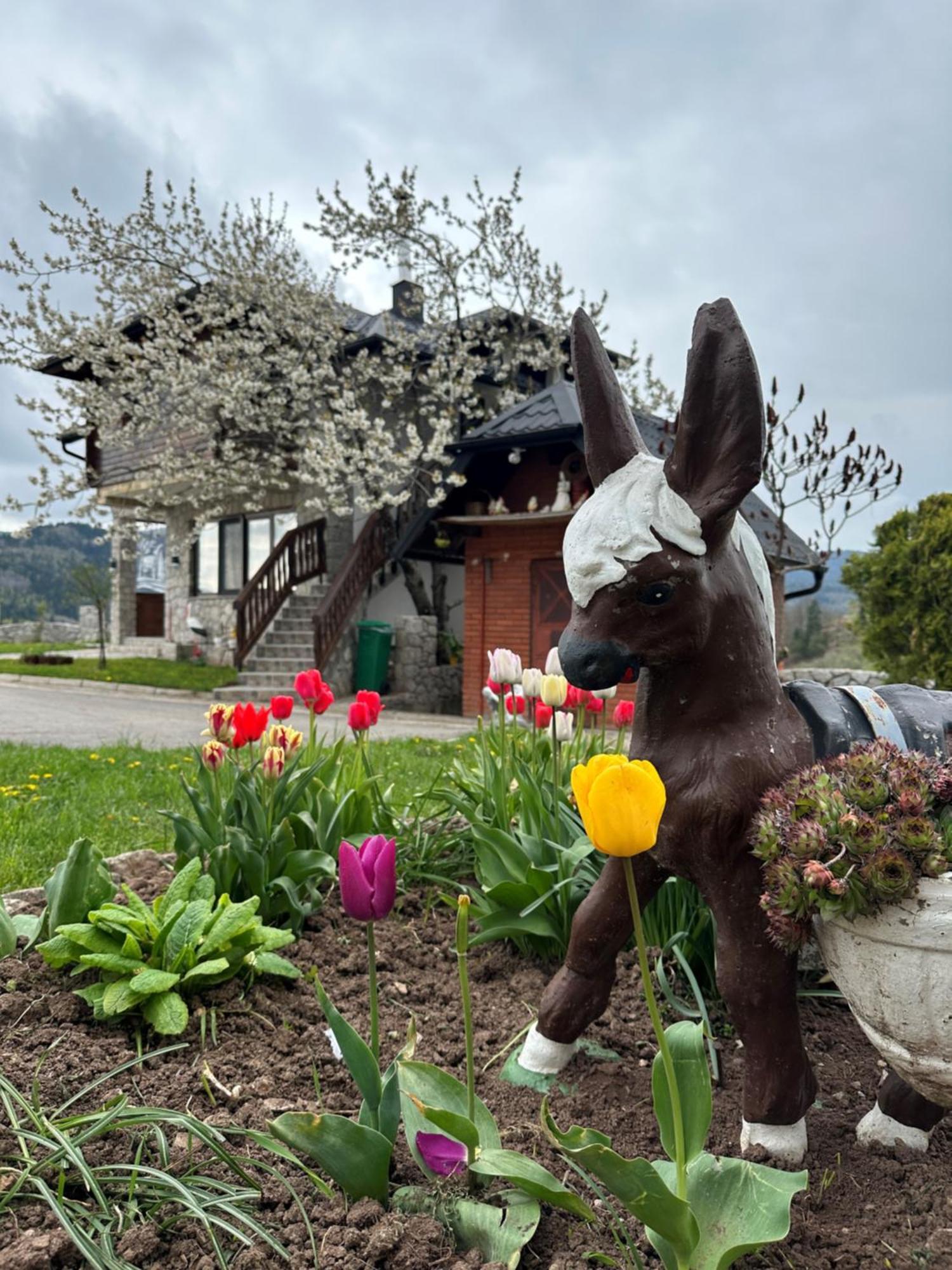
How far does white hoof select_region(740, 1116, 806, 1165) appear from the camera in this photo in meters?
1.57

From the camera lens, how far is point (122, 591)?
23.4 m

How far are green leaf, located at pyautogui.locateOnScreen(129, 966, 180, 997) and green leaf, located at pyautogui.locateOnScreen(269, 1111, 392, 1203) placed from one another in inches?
26.1

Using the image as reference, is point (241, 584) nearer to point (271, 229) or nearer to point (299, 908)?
point (271, 229)

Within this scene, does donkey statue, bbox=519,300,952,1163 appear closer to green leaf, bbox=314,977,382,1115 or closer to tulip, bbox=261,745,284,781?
green leaf, bbox=314,977,382,1115

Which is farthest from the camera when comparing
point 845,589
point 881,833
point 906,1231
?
point 845,589

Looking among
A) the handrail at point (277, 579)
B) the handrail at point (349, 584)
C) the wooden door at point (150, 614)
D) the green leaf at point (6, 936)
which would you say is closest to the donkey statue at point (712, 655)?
the green leaf at point (6, 936)

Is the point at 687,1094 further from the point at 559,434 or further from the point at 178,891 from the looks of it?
the point at 559,434

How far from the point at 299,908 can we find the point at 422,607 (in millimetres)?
13073

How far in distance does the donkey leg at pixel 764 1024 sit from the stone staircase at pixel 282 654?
11.7 meters

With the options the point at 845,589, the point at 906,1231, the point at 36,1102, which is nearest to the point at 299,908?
the point at 36,1102

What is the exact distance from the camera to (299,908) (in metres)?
2.57

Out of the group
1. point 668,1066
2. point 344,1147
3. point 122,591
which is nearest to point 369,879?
point 344,1147

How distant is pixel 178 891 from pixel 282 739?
0.59 metres

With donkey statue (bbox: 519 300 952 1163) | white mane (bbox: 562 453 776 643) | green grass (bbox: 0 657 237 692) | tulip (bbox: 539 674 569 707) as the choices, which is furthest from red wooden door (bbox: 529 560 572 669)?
white mane (bbox: 562 453 776 643)
